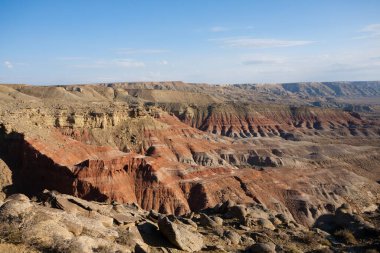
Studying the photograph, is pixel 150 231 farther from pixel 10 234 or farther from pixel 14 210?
pixel 10 234

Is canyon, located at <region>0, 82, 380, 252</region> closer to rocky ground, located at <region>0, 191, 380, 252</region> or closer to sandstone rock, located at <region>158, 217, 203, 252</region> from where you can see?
rocky ground, located at <region>0, 191, 380, 252</region>

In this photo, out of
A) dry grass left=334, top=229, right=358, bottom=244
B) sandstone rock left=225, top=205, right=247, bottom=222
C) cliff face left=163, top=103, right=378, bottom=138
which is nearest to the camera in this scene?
dry grass left=334, top=229, right=358, bottom=244

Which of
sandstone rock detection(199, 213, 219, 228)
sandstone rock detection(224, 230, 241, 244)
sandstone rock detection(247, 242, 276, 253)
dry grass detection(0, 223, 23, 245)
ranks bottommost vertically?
sandstone rock detection(199, 213, 219, 228)

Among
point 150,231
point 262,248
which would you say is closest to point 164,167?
point 150,231

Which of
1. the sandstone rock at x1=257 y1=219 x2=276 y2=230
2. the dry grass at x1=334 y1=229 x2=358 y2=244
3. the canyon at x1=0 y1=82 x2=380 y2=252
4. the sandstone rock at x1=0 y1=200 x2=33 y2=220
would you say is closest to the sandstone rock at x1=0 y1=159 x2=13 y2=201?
the canyon at x1=0 y1=82 x2=380 y2=252

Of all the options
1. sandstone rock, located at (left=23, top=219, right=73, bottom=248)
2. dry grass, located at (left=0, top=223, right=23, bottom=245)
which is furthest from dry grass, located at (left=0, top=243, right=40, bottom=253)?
sandstone rock, located at (left=23, top=219, right=73, bottom=248)

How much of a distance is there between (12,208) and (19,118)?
51695mm

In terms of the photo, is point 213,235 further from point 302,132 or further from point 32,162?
point 302,132

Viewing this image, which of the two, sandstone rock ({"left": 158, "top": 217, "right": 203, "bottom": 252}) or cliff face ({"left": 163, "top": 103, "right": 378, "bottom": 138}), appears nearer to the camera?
sandstone rock ({"left": 158, "top": 217, "right": 203, "bottom": 252})

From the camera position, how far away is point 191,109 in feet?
554

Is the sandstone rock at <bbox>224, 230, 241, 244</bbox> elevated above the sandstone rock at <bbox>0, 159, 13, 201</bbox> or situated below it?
above

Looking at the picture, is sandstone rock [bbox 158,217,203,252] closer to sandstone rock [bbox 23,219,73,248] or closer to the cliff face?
sandstone rock [bbox 23,219,73,248]

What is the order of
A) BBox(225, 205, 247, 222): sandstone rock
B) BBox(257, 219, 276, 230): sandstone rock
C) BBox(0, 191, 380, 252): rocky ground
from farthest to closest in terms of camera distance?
BBox(225, 205, 247, 222): sandstone rock
BBox(257, 219, 276, 230): sandstone rock
BBox(0, 191, 380, 252): rocky ground

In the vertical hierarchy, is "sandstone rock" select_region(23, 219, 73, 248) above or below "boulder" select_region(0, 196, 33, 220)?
below
